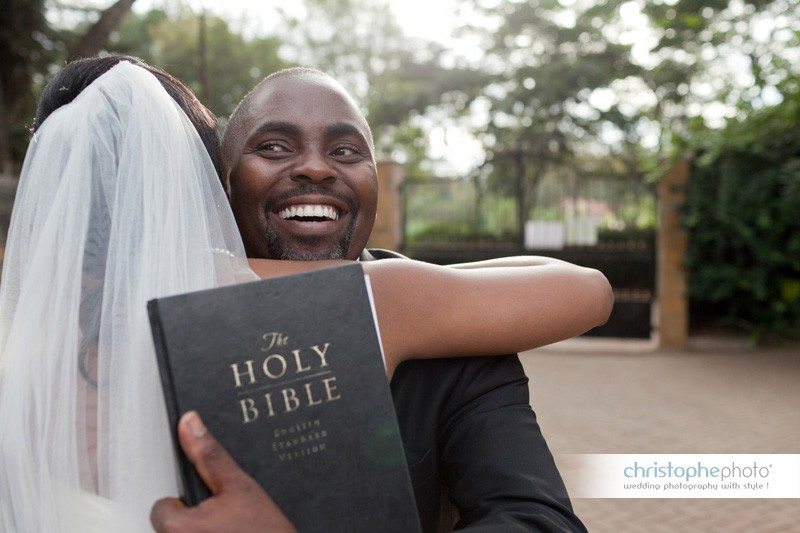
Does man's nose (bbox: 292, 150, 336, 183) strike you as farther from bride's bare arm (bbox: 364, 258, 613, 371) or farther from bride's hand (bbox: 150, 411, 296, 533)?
bride's hand (bbox: 150, 411, 296, 533)

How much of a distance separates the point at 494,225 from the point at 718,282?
3655 mm

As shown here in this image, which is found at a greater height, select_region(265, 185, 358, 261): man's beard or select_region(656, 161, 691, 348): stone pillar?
select_region(265, 185, 358, 261): man's beard

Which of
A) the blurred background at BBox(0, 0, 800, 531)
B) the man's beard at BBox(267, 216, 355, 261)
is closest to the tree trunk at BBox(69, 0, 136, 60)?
the blurred background at BBox(0, 0, 800, 531)

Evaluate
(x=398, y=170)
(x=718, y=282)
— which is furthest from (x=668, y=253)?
(x=398, y=170)

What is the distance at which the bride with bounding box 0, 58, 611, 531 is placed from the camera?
3.89 ft

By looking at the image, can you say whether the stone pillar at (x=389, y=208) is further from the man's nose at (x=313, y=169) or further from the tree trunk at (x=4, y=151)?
the man's nose at (x=313, y=169)

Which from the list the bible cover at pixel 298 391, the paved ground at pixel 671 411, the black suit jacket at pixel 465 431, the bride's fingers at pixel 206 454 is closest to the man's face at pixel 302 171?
the black suit jacket at pixel 465 431

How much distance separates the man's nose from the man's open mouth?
2.4 inches

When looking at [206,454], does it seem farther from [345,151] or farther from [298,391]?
[345,151]

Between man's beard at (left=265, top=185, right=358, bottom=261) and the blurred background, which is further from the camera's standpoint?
the blurred background

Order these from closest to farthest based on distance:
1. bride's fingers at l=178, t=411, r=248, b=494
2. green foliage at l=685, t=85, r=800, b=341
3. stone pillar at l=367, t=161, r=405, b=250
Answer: bride's fingers at l=178, t=411, r=248, b=494, green foliage at l=685, t=85, r=800, b=341, stone pillar at l=367, t=161, r=405, b=250

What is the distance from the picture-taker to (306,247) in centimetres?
179

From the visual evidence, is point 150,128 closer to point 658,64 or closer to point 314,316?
point 314,316

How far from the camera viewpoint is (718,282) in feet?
31.5
